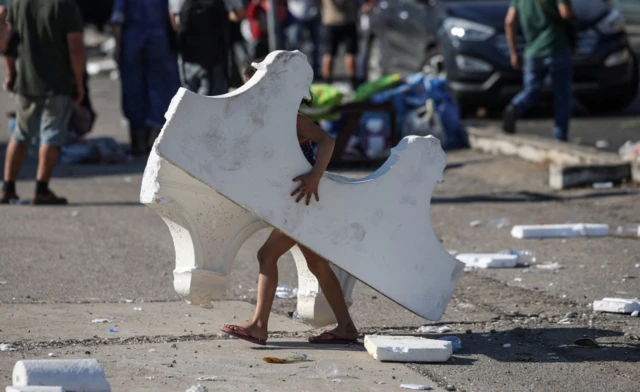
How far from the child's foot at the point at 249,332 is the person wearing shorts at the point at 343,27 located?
460 inches

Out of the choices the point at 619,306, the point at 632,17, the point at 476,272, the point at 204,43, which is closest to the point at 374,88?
the point at 204,43

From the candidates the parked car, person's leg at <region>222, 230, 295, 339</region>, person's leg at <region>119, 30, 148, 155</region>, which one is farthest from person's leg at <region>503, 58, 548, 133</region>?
person's leg at <region>222, 230, 295, 339</region>

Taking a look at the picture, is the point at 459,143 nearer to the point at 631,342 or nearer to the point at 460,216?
the point at 460,216

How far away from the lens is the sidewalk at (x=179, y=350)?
195 inches

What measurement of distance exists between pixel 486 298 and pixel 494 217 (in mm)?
2769

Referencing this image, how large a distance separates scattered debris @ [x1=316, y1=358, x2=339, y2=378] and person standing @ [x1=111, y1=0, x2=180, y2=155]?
7.75 meters

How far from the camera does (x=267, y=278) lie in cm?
565

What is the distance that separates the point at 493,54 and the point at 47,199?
21.3 feet

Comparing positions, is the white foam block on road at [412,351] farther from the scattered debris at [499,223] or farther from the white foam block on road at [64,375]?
the scattered debris at [499,223]

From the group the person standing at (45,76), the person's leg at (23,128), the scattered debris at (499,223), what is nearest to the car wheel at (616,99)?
the scattered debris at (499,223)

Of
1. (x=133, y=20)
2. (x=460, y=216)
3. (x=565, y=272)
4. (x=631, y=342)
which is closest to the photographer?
(x=631, y=342)

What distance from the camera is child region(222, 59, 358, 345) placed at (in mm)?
5438

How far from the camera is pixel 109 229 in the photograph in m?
Result: 8.95

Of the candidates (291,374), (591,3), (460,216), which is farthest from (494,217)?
(591,3)
